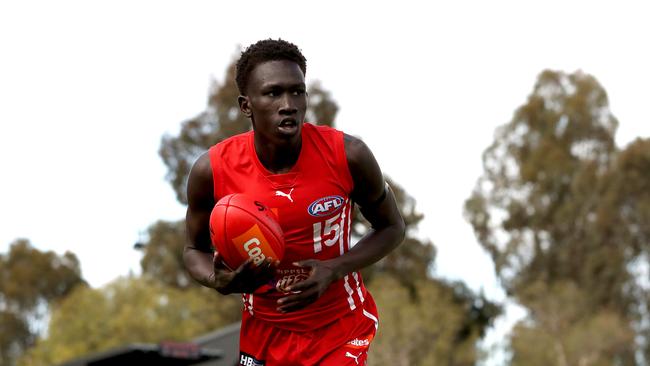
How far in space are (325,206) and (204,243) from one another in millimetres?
955

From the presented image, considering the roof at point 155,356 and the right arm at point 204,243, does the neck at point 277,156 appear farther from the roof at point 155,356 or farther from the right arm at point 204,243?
the roof at point 155,356

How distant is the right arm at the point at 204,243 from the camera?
23.2ft

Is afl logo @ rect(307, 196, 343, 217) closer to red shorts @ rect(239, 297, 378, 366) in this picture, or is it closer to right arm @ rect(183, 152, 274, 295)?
right arm @ rect(183, 152, 274, 295)

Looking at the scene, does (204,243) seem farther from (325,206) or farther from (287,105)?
(287,105)

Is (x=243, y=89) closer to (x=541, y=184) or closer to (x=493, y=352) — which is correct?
(x=493, y=352)

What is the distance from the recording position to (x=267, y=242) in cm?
708

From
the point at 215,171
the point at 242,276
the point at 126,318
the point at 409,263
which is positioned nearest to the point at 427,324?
the point at 409,263

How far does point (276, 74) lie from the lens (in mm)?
7352

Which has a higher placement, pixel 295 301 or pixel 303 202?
pixel 303 202

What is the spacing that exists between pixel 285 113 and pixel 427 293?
148 feet

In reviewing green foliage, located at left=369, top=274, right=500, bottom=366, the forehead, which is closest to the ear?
the forehead

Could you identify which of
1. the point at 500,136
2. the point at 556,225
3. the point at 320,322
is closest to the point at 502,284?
the point at 556,225

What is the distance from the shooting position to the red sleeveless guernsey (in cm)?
747

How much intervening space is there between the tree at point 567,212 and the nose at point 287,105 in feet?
144
